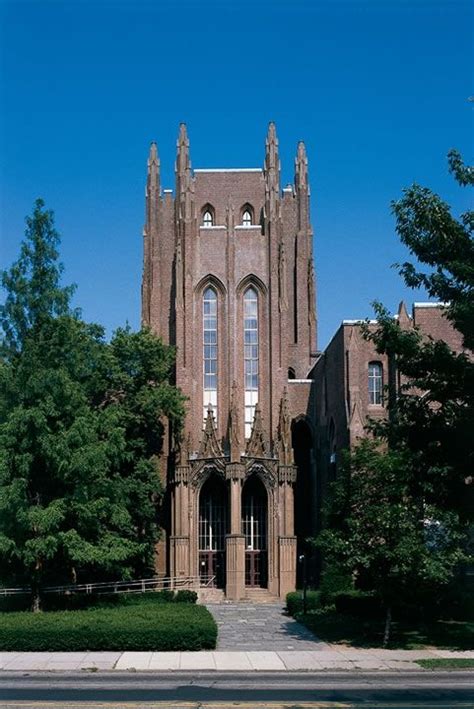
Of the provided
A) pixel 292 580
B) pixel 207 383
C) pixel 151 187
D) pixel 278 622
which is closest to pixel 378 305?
pixel 278 622

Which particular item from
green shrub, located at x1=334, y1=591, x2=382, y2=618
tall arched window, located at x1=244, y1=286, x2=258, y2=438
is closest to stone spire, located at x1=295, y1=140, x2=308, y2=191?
tall arched window, located at x1=244, y1=286, x2=258, y2=438

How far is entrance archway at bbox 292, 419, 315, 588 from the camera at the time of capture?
5697 centimetres

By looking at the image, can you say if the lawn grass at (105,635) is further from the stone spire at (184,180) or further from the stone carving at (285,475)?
the stone spire at (184,180)

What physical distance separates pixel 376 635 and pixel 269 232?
2897 centimetres

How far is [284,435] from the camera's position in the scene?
167 ft

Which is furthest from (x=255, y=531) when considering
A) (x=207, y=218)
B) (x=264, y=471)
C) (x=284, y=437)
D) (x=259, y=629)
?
(x=207, y=218)

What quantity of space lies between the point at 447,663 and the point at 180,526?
25890 mm

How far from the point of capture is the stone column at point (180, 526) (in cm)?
4894

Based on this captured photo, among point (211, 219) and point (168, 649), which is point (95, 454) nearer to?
point (168, 649)

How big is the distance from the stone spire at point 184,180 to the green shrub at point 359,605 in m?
26.4

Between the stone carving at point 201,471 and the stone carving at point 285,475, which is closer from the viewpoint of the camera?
the stone carving at point 201,471

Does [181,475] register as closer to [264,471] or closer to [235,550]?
[264,471]

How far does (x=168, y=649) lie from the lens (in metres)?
26.9

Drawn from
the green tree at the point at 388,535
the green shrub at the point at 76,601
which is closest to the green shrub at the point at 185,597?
the green shrub at the point at 76,601
